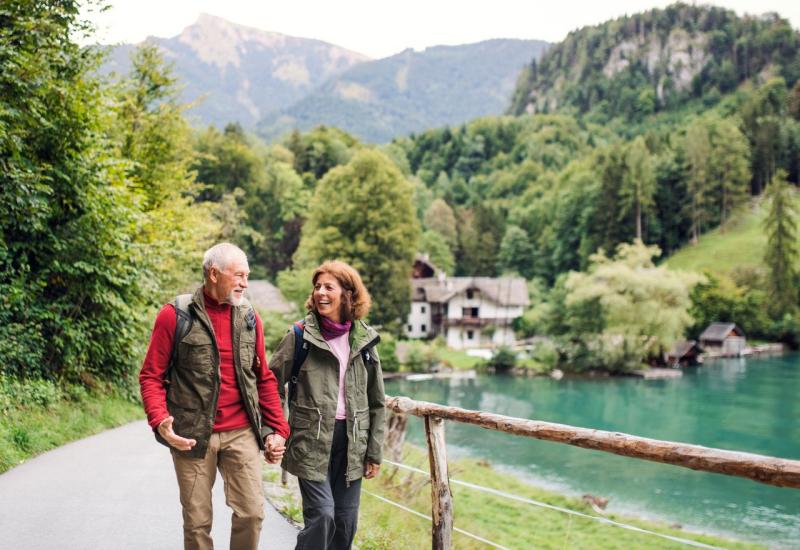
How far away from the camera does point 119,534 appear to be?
569cm

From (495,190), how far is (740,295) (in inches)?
2605

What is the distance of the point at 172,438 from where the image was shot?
365 cm

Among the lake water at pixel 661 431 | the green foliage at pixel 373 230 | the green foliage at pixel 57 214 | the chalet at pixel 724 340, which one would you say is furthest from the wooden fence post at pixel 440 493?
the chalet at pixel 724 340

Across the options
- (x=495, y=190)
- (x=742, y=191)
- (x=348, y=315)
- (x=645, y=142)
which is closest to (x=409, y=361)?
(x=348, y=315)

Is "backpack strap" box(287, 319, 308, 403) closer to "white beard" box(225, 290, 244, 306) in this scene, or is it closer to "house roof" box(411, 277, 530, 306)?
"white beard" box(225, 290, 244, 306)

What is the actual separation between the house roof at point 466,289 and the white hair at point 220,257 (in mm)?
59028

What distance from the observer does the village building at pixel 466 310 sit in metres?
62.8

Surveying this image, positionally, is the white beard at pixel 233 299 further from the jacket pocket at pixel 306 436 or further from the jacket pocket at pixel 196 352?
the jacket pocket at pixel 306 436

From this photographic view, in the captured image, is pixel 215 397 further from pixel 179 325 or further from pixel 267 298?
pixel 267 298

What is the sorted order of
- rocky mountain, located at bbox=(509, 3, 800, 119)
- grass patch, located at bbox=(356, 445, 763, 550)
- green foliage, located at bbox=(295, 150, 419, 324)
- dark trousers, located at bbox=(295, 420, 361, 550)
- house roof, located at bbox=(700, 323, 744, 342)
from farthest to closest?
rocky mountain, located at bbox=(509, 3, 800, 119)
house roof, located at bbox=(700, 323, 744, 342)
green foliage, located at bbox=(295, 150, 419, 324)
grass patch, located at bbox=(356, 445, 763, 550)
dark trousers, located at bbox=(295, 420, 361, 550)

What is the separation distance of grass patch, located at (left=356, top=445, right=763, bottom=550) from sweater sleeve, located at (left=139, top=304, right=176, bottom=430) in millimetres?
2615

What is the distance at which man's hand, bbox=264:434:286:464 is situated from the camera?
3.91 metres

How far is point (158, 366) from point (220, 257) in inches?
25.5

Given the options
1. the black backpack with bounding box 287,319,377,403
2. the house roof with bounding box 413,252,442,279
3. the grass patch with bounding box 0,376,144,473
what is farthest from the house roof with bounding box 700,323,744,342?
the black backpack with bounding box 287,319,377,403
